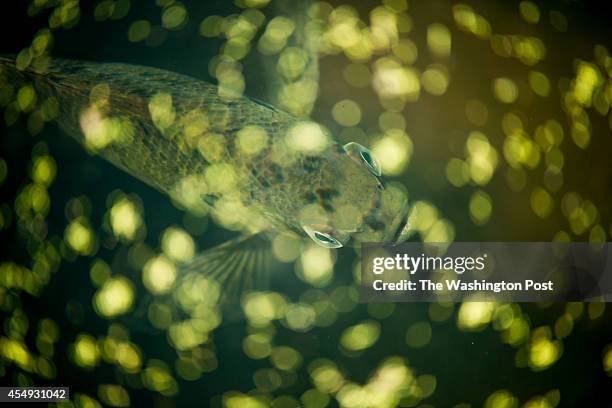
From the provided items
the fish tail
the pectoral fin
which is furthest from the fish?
the fish tail

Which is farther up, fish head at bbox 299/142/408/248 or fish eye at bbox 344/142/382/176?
fish eye at bbox 344/142/382/176

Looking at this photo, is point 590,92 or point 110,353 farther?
point 590,92

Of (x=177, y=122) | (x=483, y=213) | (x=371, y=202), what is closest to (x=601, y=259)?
(x=483, y=213)

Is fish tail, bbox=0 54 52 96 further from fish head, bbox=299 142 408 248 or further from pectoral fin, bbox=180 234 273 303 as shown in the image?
fish head, bbox=299 142 408 248

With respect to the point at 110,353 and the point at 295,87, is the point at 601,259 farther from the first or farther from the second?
the point at 110,353

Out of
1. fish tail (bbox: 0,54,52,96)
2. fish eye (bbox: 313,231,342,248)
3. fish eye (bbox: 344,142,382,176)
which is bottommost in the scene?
fish eye (bbox: 313,231,342,248)

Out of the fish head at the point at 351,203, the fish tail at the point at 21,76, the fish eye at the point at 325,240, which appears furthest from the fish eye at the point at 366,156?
the fish tail at the point at 21,76

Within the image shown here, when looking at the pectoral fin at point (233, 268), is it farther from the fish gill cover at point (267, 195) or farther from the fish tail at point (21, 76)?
the fish tail at point (21, 76)

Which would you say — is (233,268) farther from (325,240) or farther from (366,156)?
(366,156)

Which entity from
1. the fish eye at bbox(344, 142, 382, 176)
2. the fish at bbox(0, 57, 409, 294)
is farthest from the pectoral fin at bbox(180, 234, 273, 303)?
the fish eye at bbox(344, 142, 382, 176)

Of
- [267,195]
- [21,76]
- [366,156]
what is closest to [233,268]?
[267,195]
